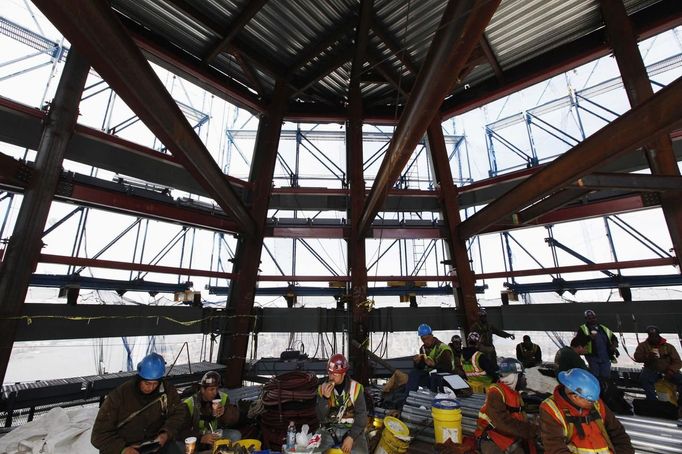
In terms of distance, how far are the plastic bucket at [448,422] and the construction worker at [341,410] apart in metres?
1.35

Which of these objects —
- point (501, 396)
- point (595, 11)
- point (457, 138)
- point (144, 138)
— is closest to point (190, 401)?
point (501, 396)

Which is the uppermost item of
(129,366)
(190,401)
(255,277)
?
(255,277)

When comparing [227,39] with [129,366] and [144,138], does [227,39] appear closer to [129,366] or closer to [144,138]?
[144,138]

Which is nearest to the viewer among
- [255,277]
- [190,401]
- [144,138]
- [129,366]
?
[190,401]

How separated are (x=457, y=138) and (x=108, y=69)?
1636cm

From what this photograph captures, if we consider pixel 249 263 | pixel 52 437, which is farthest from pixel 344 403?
pixel 249 263

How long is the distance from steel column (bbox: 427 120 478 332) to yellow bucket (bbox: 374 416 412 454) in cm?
597

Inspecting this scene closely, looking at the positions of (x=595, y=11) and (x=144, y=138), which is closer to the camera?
(x=595, y=11)

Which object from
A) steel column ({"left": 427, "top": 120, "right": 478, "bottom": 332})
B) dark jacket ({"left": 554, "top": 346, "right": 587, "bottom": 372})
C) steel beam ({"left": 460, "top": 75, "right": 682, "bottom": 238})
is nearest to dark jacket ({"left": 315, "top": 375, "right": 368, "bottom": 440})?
dark jacket ({"left": 554, "top": 346, "right": 587, "bottom": 372})

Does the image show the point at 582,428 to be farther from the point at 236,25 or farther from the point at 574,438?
the point at 236,25

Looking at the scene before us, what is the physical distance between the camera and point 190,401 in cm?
428

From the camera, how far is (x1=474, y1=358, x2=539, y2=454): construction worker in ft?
12.3

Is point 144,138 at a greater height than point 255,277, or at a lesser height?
greater

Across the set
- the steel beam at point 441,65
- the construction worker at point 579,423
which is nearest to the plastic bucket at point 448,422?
the construction worker at point 579,423
